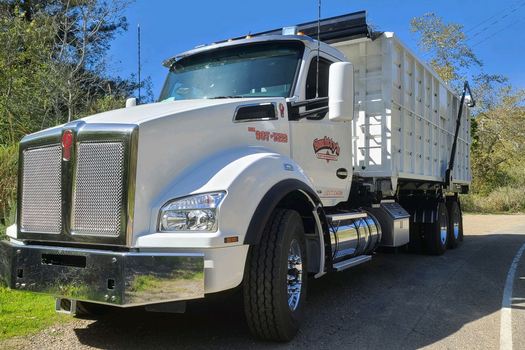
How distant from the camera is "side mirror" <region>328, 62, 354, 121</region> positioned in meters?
4.68

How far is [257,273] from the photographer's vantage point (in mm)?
4059

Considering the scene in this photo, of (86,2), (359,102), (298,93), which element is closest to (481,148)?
(86,2)

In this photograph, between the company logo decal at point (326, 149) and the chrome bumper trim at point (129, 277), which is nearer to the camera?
the chrome bumper trim at point (129, 277)

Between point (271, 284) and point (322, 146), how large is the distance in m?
1.99

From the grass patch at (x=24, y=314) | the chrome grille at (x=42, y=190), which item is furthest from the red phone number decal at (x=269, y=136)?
the grass patch at (x=24, y=314)

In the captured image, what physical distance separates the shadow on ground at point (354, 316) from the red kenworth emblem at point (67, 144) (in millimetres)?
1621

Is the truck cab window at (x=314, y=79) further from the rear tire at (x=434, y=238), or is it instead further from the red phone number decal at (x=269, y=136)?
the rear tire at (x=434, y=238)

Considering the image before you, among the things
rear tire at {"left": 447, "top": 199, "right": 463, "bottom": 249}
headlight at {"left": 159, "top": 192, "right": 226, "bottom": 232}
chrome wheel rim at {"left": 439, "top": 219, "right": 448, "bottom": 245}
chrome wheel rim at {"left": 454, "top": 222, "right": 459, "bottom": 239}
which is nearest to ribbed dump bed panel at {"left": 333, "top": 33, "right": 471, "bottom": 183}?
chrome wheel rim at {"left": 439, "top": 219, "right": 448, "bottom": 245}

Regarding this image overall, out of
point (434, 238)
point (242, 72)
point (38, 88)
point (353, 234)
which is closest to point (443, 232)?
point (434, 238)

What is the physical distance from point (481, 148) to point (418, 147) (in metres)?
28.9

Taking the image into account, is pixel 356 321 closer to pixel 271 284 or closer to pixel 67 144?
pixel 271 284

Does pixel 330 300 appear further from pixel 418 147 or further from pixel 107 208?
pixel 418 147

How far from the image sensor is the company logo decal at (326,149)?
547 centimetres

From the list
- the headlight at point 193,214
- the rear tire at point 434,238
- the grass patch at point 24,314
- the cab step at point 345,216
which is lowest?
the grass patch at point 24,314
